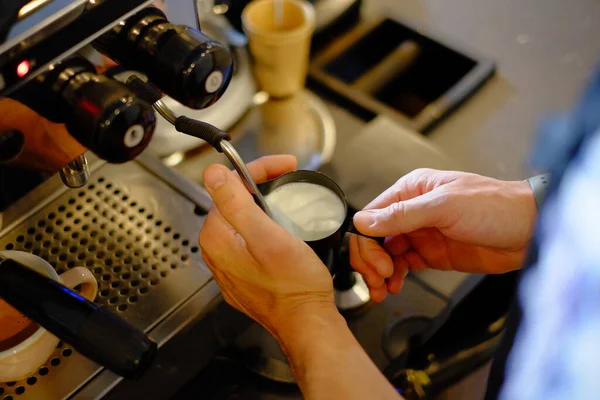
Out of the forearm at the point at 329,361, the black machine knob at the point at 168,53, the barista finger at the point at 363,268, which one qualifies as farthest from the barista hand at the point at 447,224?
the black machine knob at the point at 168,53

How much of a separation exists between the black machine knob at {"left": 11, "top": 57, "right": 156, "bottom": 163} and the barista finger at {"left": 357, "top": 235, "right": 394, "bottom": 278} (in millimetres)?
305

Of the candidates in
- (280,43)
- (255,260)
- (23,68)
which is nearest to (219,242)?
(255,260)

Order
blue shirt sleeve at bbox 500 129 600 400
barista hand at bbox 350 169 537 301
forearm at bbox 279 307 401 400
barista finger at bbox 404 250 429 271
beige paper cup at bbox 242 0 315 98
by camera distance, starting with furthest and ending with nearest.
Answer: beige paper cup at bbox 242 0 315 98 → barista finger at bbox 404 250 429 271 → barista hand at bbox 350 169 537 301 → forearm at bbox 279 307 401 400 → blue shirt sleeve at bbox 500 129 600 400

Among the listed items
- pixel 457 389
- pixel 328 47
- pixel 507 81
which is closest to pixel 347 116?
pixel 328 47

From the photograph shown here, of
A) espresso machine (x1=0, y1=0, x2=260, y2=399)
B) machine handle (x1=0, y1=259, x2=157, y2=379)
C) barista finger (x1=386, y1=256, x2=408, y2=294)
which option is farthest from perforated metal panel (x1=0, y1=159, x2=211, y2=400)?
barista finger (x1=386, y1=256, x2=408, y2=294)

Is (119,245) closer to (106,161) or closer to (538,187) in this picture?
(106,161)

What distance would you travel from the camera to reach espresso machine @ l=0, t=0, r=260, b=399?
15.9 inches

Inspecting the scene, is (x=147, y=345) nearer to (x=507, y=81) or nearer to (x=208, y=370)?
(x=208, y=370)

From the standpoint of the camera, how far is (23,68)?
1.30 ft

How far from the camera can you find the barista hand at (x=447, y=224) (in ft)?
2.04

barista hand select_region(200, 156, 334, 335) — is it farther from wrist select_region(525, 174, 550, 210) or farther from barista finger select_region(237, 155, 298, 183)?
wrist select_region(525, 174, 550, 210)

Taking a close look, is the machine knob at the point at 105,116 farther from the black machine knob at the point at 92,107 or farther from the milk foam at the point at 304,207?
the milk foam at the point at 304,207

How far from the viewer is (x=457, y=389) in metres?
0.72

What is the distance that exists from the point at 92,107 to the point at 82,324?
0.16 metres
